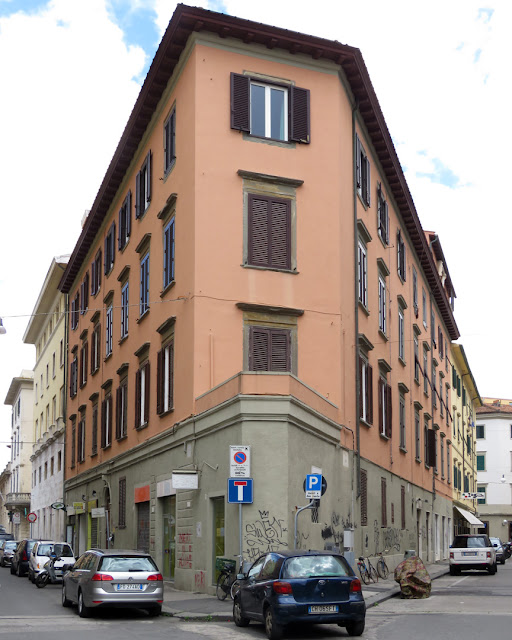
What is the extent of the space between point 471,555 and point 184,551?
54.9ft

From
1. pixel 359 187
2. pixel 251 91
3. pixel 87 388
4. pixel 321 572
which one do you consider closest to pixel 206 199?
pixel 251 91

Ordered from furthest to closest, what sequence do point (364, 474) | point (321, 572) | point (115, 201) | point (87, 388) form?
point (87, 388), point (115, 201), point (364, 474), point (321, 572)

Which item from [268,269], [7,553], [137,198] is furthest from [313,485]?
[7,553]

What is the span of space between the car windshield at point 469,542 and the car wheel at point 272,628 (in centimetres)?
2400

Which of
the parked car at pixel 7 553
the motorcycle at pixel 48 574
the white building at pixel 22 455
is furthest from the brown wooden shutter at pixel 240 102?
the white building at pixel 22 455

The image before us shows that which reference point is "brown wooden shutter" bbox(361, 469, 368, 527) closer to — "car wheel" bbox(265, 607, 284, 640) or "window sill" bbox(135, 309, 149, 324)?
"window sill" bbox(135, 309, 149, 324)

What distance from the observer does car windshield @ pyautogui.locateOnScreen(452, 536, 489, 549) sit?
3722 cm

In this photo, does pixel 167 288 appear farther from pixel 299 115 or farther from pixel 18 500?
pixel 18 500

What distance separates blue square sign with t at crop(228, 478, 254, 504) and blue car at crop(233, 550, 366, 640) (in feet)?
14.5

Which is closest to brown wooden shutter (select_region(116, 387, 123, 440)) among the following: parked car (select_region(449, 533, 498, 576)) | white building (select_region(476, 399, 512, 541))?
parked car (select_region(449, 533, 498, 576))

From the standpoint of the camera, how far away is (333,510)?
24516 millimetres

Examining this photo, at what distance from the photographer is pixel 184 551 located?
24.4 meters

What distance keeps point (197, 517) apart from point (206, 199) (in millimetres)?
8739

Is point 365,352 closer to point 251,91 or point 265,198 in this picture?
point 265,198
